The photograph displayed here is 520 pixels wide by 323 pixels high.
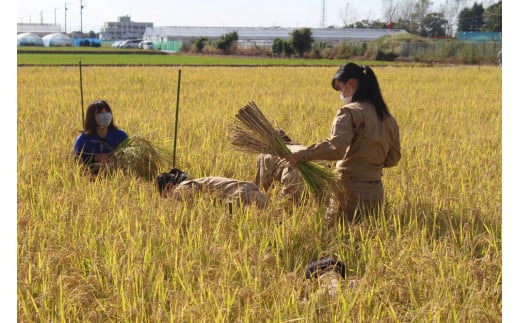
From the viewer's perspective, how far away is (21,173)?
4.43 meters

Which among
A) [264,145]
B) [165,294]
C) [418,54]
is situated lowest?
[165,294]

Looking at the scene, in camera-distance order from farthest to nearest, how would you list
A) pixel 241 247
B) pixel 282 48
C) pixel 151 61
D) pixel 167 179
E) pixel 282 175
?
pixel 282 48
pixel 151 61
pixel 167 179
pixel 282 175
pixel 241 247

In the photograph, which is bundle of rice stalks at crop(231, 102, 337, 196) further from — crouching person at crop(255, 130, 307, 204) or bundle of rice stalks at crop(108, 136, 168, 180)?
bundle of rice stalks at crop(108, 136, 168, 180)

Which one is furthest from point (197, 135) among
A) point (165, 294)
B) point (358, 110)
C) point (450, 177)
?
point (165, 294)

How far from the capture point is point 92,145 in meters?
4.71

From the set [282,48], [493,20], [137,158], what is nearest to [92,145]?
[137,158]

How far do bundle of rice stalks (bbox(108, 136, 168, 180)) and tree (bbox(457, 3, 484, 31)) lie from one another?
7046cm

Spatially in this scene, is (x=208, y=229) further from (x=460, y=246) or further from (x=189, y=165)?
(x=189, y=165)

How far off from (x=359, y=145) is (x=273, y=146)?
480 millimetres

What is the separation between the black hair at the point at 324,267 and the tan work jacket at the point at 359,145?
→ 827 millimetres

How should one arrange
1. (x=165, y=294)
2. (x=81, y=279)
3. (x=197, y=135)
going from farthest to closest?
(x=197, y=135), (x=81, y=279), (x=165, y=294)

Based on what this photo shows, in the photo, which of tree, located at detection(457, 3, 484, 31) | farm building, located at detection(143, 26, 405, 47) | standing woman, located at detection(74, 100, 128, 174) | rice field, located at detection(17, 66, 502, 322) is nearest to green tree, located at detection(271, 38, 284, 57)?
farm building, located at detection(143, 26, 405, 47)

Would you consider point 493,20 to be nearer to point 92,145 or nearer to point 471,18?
Result: point 471,18

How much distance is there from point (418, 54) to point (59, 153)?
2810 cm
